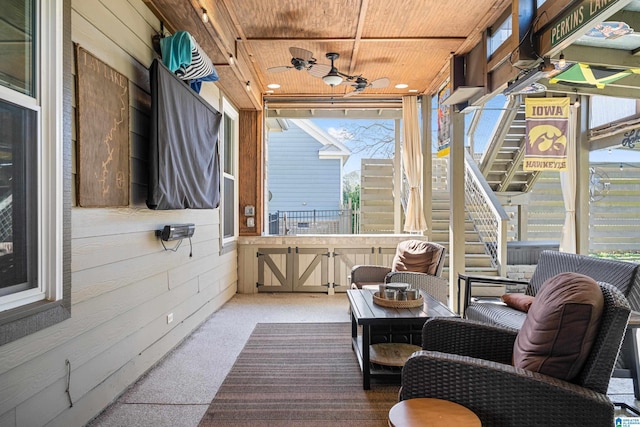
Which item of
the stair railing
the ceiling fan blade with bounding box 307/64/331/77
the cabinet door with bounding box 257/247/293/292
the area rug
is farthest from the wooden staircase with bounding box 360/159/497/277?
the area rug

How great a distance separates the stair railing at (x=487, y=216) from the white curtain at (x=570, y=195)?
1025mm

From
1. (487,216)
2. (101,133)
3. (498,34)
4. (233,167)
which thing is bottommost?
(487,216)

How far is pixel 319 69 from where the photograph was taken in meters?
4.43

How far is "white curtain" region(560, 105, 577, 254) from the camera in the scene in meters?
6.35

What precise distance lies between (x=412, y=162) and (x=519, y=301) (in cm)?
315

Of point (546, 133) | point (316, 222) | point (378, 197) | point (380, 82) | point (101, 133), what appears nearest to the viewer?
point (101, 133)

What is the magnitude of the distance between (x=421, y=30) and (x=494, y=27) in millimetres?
667

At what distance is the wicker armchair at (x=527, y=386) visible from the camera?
160cm

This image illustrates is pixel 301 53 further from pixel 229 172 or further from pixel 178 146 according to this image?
pixel 229 172

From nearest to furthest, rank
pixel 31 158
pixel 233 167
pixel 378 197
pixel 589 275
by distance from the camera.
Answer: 1. pixel 31 158
2. pixel 589 275
3. pixel 233 167
4. pixel 378 197

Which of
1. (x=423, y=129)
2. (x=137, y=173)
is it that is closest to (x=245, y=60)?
(x=137, y=173)

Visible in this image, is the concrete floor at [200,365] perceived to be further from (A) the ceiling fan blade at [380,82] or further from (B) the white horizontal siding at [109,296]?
(A) the ceiling fan blade at [380,82]

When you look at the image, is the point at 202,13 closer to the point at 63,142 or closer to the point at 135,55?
the point at 135,55

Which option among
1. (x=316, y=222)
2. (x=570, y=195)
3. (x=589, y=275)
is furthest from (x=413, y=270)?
(x=316, y=222)
